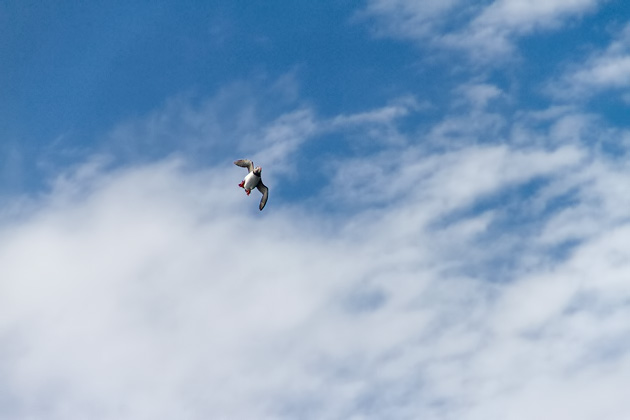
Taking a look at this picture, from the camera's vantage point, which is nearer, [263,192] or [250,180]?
[250,180]

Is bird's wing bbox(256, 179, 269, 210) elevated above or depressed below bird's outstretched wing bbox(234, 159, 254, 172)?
below

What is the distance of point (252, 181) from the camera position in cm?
16512

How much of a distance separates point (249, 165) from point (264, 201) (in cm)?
690

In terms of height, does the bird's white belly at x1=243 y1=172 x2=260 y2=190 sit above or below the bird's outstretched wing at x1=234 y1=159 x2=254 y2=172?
below

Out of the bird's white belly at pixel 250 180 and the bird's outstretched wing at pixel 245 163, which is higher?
the bird's outstretched wing at pixel 245 163

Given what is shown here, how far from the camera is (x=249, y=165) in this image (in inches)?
6580

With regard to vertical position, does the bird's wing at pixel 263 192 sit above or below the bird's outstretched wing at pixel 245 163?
A: below

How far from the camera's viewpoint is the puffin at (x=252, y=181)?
164750 millimetres

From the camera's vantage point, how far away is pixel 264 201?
168 m

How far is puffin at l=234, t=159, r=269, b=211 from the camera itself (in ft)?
541
